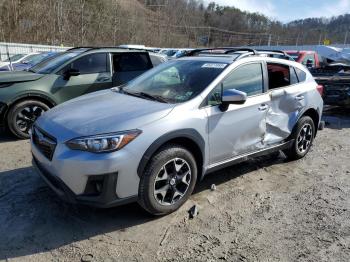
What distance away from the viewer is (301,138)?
5.61m

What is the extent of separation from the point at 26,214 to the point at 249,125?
2788 mm

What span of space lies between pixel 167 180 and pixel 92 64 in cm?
437

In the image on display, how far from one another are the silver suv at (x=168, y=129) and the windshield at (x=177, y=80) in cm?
1

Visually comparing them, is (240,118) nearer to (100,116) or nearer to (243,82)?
(243,82)

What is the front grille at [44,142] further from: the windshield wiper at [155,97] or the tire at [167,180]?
the windshield wiper at [155,97]

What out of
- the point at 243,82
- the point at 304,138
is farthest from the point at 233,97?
the point at 304,138

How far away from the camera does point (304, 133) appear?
5.64 metres

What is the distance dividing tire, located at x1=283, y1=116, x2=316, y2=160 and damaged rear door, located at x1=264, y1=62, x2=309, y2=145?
161 millimetres

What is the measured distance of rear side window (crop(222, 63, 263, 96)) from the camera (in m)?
4.29

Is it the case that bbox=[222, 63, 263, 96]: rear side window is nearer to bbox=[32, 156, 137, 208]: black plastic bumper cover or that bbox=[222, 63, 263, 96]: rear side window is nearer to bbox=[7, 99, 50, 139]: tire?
bbox=[32, 156, 137, 208]: black plastic bumper cover

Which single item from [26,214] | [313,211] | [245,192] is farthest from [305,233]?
[26,214]

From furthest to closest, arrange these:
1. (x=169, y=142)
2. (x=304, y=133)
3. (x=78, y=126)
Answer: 1. (x=304, y=133)
2. (x=169, y=142)
3. (x=78, y=126)

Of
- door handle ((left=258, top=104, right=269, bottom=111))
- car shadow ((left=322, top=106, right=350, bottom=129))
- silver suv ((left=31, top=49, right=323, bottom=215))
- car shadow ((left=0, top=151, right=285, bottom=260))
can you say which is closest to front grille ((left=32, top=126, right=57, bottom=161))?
silver suv ((left=31, top=49, right=323, bottom=215))

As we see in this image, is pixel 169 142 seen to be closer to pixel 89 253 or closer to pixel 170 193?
pixel 170 193
